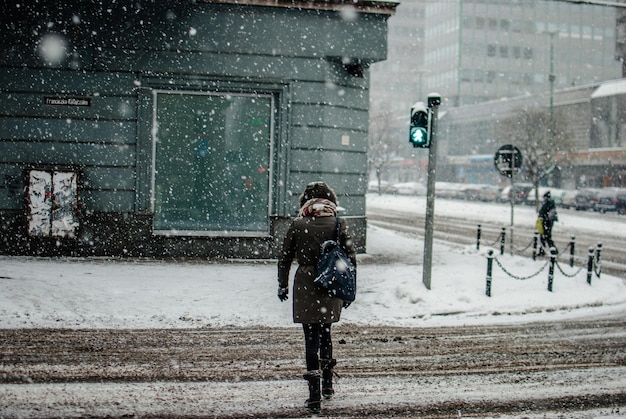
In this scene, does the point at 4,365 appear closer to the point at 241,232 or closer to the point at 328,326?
the point at 328,326

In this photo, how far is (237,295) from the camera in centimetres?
1066

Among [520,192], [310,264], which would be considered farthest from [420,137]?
[520,192]

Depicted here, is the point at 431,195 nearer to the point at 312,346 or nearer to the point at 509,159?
the point at 312,346

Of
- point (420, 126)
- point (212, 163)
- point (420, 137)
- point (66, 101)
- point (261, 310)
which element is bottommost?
point (261, 310)

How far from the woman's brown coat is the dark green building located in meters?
8.84

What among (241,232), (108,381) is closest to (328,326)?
(108,381)

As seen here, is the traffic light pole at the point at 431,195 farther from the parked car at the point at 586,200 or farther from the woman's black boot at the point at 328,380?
the parked car at the point at 586,200

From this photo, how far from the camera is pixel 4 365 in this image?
21.9 ft

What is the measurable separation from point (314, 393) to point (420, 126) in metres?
6.40

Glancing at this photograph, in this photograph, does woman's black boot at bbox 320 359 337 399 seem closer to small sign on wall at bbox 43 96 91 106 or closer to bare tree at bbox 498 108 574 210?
small sign on wall at bbox 43 96 91 106

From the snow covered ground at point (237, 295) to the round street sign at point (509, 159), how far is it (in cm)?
309

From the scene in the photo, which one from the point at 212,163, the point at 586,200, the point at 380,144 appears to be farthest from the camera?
the point at 380,144

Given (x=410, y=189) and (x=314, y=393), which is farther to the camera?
(x=410, y=189)

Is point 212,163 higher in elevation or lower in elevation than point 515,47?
lower
